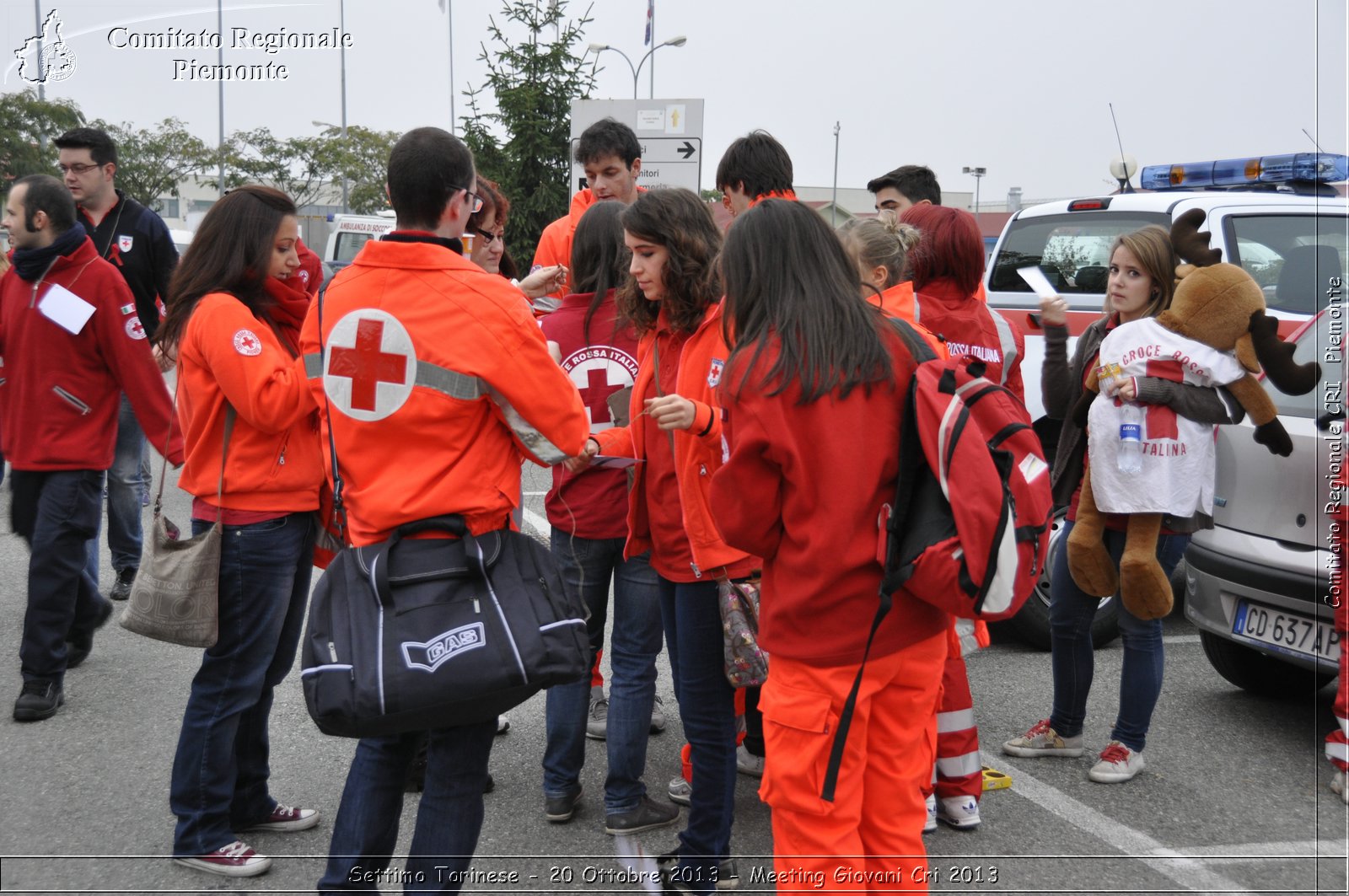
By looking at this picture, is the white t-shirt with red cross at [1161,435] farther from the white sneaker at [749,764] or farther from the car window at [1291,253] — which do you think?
the car window at [1291,253]

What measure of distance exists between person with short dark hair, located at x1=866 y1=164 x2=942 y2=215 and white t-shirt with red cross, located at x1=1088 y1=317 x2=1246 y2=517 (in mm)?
1605

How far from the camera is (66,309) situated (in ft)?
14.4

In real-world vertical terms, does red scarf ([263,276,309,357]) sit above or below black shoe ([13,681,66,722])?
above

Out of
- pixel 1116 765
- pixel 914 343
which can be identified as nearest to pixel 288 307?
pixel 914 343

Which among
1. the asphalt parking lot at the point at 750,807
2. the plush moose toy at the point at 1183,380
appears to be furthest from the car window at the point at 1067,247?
the asphalt parking lot at the point at 750,807

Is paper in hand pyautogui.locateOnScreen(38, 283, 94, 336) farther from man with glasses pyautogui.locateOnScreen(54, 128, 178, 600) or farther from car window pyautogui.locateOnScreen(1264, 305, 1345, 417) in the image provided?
car window pyautogui.locateOnScreen(1264, 305, 1345, 417)

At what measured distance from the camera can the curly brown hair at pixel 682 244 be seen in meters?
3.13

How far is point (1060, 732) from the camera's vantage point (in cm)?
432

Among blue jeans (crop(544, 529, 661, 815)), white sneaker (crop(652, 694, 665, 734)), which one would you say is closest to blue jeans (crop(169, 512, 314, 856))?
blue jeans (crop(544, 529, 661, 815))

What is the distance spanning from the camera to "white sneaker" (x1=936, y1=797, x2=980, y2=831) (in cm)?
374

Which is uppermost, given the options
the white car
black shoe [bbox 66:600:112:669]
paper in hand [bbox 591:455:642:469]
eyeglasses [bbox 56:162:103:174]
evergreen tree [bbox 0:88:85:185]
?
evergreen tree [bbox 0:88:85:185]

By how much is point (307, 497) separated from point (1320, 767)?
379 centimetres

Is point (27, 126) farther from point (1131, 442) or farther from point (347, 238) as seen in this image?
point (1131, 442)

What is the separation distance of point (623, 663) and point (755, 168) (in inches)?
83.4
